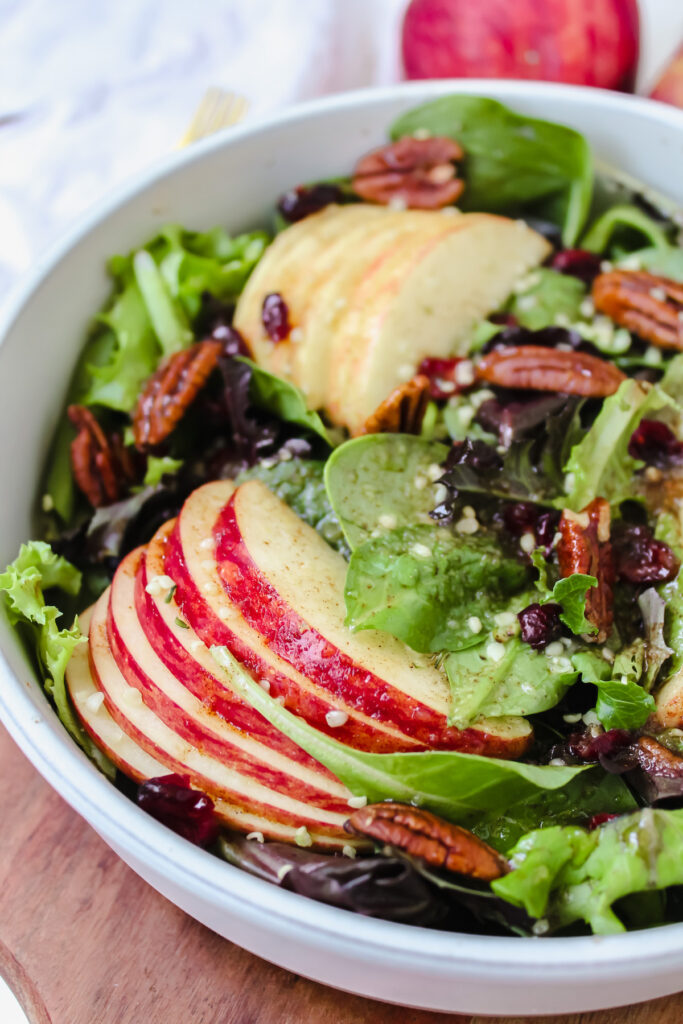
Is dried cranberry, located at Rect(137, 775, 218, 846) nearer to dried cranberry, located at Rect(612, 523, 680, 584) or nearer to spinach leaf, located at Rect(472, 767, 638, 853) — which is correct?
spinach leaf, located at Rect(472, 767, 638, 853)

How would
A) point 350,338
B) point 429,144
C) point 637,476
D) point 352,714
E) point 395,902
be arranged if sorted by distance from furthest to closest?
point 429,144 → point 350,338 → point 637,476 → point 352,714 → point 395,902

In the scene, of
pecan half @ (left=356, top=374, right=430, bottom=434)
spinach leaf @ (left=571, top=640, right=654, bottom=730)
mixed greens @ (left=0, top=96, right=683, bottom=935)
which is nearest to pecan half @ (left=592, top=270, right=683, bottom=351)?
mixed greens @ (left=0, top=96, right=683, bottom=935)

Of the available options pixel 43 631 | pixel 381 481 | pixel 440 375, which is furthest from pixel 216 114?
pixel 43 631

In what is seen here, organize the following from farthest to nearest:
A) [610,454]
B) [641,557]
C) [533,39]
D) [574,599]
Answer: [533,39], [610,454], [641,557], [574,599]

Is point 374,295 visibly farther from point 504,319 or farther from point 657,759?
point 657,759

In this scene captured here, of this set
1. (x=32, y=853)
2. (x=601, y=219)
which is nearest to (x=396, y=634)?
(x=32, y=853)

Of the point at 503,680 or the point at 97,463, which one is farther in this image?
the point at 97,463

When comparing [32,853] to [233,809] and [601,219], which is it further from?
[601,219]
